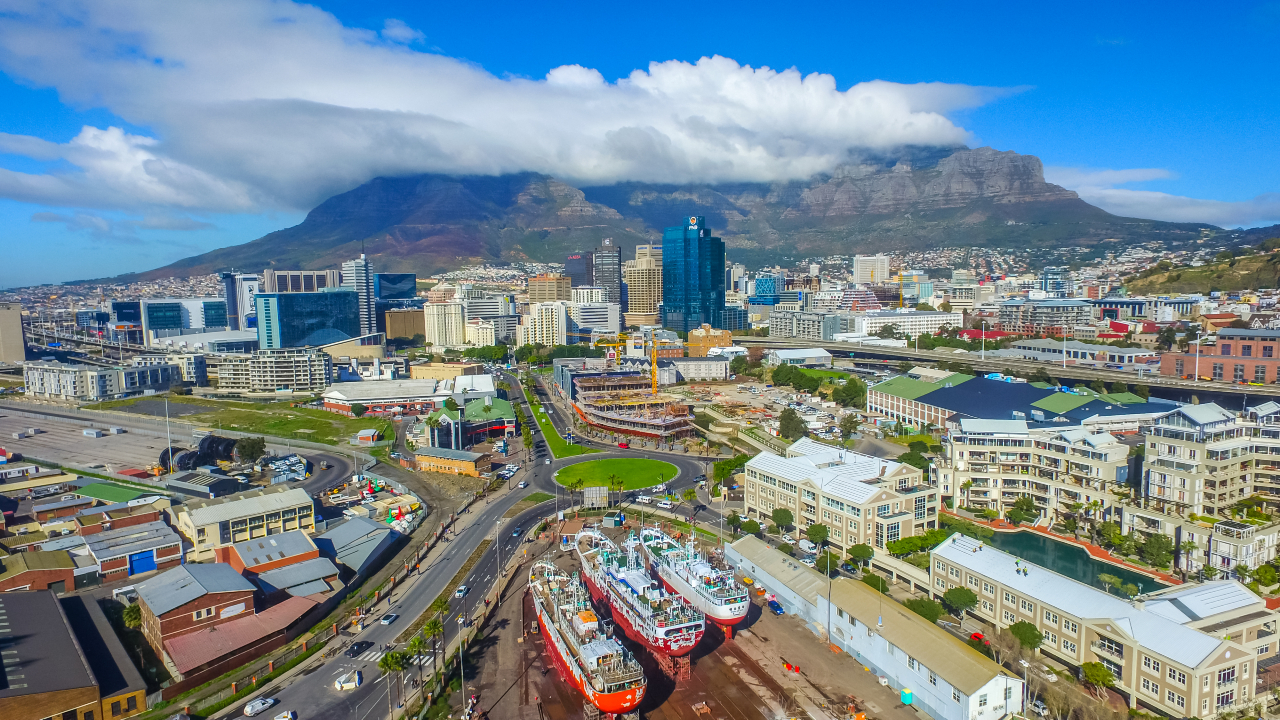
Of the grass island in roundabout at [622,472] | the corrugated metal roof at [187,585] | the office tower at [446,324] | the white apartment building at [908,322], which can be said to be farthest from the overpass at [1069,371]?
the corrugated metal roof at [187,585]

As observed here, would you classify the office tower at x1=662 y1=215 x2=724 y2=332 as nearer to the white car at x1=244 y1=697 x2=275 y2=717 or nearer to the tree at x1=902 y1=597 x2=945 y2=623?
the tree at x1=902 y1=597 x2=945 y2=623

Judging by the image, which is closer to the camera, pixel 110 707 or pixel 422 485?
pixel 110 707

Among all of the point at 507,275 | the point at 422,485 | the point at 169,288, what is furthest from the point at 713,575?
the point at 169,288

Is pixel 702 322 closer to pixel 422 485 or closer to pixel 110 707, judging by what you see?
pixel 422 485

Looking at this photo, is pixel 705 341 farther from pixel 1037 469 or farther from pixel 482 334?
pixel 1037 469

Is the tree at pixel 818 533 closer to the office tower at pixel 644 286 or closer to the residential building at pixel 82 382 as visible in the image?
the residential building at pixel 82 382

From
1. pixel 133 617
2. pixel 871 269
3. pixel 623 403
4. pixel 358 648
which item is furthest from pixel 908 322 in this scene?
pixel 133 617
